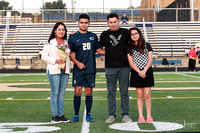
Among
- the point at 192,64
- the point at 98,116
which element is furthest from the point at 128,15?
the point at 98,116

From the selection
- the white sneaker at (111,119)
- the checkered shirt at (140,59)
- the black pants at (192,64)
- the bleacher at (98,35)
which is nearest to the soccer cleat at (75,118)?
the white sneaker at (111,119)

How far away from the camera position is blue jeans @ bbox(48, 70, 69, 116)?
7.08 meters

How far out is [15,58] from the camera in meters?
32.1

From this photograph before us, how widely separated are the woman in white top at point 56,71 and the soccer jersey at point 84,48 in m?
0.19

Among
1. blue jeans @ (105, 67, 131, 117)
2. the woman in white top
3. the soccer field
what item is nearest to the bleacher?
the soccer field

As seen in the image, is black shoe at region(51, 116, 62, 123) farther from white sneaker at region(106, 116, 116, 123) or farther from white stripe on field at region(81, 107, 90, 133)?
white sneaker at region(106, 116, 116, 123)

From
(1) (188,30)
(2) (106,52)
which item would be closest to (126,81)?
(2) (106,52)

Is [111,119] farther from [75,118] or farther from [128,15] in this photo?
[128,15]

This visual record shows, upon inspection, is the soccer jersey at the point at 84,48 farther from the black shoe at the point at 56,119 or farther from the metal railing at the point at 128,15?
the metal railing at the point at 128,15

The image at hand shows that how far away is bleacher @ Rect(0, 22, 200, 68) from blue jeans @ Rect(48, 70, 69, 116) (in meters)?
25.2

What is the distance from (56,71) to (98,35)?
28.7 m

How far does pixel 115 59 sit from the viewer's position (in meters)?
7.18

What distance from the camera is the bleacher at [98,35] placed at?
113ft

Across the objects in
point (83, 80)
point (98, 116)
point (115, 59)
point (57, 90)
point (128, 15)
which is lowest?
point (98, 116)
